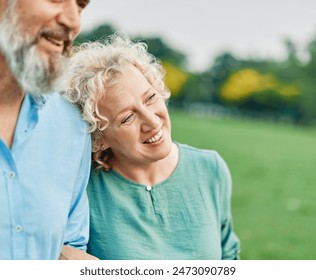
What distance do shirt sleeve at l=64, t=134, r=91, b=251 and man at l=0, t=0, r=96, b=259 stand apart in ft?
0.09

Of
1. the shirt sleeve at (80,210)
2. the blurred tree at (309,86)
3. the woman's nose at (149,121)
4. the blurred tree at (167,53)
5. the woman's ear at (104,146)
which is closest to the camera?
the shirt sleeve at (80,210)

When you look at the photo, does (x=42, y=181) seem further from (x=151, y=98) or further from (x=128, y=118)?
(x=151, y=98)

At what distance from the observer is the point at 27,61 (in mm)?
1797

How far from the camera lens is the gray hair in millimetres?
2217

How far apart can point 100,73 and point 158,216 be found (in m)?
0.60

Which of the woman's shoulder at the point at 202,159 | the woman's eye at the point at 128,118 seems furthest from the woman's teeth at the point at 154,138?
the woman's shoulder at the point at 202,159

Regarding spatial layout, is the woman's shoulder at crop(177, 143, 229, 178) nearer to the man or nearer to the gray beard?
the man

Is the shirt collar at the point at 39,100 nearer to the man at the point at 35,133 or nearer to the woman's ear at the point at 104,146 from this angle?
the man at the point at 35,133

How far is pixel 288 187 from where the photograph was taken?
9.39 metres

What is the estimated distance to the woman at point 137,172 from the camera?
2.23 metres

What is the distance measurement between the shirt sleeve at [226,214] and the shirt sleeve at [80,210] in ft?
1.99

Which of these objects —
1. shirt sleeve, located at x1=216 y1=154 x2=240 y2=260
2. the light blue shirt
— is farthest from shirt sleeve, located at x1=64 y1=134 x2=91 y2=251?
shirt sleeve, located at x1=216 y1=154 x2=240 y2=260

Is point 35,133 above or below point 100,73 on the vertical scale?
below

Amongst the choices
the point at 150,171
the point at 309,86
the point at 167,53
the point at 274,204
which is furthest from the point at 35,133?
the point at 167,53
